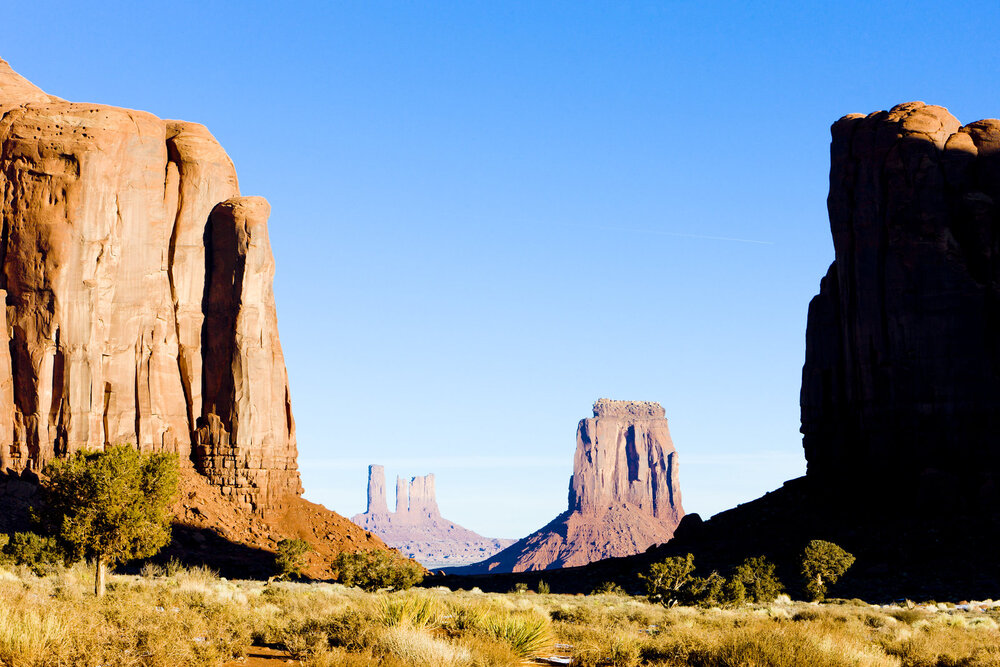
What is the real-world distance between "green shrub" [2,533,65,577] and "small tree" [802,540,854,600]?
103 ft

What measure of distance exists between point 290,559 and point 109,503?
24250 millimetres

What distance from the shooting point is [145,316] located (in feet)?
208

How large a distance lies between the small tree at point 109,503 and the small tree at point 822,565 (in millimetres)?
29553

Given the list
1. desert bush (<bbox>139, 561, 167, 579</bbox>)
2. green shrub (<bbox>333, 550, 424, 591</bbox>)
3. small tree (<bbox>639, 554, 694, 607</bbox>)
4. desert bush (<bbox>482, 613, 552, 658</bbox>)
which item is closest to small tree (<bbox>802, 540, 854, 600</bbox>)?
small tree (<bbox>639, 554, 694, 607</bbox>)

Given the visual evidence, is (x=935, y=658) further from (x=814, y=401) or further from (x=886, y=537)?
(x=814, y=401)

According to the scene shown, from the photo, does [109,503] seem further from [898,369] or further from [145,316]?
[898,369]

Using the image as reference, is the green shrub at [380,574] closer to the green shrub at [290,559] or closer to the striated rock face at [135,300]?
the green shrub at [290,559]

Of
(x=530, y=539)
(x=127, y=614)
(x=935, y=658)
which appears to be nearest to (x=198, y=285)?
(x=127, y=614)

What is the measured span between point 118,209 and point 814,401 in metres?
45.2

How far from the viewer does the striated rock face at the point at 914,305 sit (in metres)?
63.7

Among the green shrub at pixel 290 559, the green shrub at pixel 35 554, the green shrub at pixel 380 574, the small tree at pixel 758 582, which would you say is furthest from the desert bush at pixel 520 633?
the green shrub at pixel 290 559

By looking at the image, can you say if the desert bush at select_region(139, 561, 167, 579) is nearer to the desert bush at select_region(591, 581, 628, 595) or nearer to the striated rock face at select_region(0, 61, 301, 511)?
the striated rock face at select_region(0, 61, 301, 511)

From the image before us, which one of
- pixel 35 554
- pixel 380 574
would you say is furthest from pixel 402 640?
pixel 380 574

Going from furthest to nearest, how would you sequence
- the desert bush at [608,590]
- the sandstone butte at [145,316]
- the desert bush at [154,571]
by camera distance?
the sandstone butte at [145,316], the desert bush at [608,590], the desert bush at [154,571]
